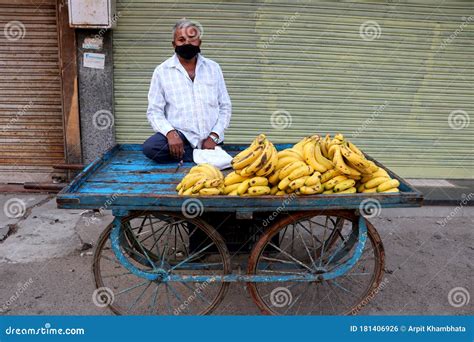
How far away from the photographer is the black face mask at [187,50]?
374 centimetres

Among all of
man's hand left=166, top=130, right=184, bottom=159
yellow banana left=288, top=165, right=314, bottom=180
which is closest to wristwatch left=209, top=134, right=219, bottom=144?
man's hand left=166, top=130, right=184, bottom=159

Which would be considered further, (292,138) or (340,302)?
(292,138)

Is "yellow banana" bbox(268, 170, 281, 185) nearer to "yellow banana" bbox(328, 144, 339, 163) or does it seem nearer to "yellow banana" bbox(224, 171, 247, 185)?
"yellow banana" bbox(224, 171, 247, 185)

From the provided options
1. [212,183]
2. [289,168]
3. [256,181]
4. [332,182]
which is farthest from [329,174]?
[212,183]

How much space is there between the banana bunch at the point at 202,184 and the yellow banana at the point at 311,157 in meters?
0.62

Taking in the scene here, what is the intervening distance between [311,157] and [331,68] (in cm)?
343

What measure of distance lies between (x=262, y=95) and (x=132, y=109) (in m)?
1.84

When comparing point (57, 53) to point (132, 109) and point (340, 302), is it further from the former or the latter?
point (340, 302)

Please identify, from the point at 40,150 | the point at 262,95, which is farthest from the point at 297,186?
the point at 40,150

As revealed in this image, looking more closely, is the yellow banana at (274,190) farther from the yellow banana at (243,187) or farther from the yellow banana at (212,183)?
the yellow banana at (212,183)

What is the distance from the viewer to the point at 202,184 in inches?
109

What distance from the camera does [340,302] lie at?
3.56 meters

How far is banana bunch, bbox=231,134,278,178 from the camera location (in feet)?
9.09

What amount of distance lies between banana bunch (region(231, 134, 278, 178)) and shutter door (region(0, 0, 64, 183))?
13.3ft
